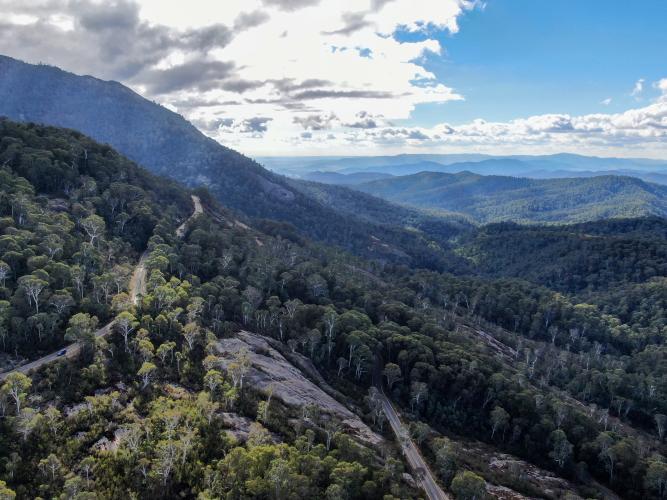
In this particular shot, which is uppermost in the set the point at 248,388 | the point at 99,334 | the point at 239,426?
the point at 99,334

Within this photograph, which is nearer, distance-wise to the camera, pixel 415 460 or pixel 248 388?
pixel 415 460

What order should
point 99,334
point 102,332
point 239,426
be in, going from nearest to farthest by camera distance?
point 239,426, point 99,334, point 102,332

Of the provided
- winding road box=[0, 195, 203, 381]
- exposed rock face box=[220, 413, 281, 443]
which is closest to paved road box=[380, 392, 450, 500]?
exposed rock face box=[220, 413, 281, 443]

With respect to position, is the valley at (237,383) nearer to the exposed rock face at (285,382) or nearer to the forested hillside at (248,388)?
the forested hillside at (248,388)

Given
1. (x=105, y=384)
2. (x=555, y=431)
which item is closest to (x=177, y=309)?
(x=105, y=384)

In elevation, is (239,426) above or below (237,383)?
below

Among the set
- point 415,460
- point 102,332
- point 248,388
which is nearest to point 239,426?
point 248,388

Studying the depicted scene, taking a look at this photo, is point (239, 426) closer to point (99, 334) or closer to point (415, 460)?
point (415, 460)
